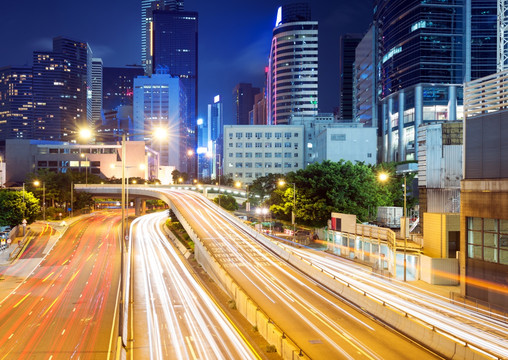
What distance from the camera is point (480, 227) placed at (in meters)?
28.9

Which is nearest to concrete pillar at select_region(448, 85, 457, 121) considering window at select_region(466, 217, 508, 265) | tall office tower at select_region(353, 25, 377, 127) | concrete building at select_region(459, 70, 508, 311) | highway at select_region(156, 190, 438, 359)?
tall office tower at select_region(353, 25, 377, 127)

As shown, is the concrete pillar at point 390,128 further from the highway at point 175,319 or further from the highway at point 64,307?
the highway at point 175,319

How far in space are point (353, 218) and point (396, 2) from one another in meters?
120

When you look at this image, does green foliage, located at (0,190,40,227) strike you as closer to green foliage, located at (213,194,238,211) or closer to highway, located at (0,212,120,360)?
highway, located at (0,212,120,360)

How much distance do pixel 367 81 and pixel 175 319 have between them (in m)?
172

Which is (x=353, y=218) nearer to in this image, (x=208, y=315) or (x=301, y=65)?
(x=208, y=315)

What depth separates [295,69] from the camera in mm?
185875

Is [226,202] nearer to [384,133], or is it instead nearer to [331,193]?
[331,193]

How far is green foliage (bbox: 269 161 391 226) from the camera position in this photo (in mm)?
58219

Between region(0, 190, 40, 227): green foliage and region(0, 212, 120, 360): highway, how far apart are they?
297 inches

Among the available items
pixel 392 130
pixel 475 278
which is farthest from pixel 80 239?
pixel 392 130

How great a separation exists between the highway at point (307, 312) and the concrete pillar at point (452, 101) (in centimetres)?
9926

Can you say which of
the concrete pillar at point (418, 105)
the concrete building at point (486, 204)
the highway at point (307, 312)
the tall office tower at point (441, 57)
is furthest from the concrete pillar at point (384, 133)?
the concrete building at point (486, 204)

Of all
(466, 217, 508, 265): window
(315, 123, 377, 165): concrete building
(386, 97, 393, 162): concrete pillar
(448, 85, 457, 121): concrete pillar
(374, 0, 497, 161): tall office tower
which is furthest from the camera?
(386, 97, 393, 162): concrete pillar
